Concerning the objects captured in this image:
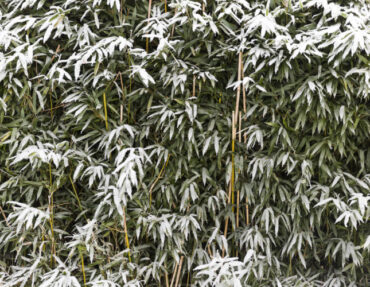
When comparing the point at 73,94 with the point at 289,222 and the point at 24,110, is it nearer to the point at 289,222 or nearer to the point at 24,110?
the point at 24,110

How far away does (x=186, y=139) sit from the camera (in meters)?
2.26

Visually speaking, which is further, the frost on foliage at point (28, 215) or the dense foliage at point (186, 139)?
the dense foliage at point (186, 139)

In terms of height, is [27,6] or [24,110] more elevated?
[27,6]

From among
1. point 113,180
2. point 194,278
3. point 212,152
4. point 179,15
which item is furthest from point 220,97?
point 194,278

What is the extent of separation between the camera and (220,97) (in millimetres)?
2348

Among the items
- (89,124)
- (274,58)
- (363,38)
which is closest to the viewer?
(363,38)

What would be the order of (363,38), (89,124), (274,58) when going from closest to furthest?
(363,38) → (274,58) → (89,124)

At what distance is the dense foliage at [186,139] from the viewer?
2184 millimetres

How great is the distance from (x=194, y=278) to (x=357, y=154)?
4.03 feet

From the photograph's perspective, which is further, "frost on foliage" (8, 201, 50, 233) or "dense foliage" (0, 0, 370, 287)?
"dense foliage" (0, 0, 370, 287)

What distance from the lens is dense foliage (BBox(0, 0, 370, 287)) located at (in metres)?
2.18

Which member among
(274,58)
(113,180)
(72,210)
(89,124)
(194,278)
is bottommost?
(194,278)

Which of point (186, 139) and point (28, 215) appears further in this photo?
point (186, 139)

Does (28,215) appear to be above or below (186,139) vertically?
below
